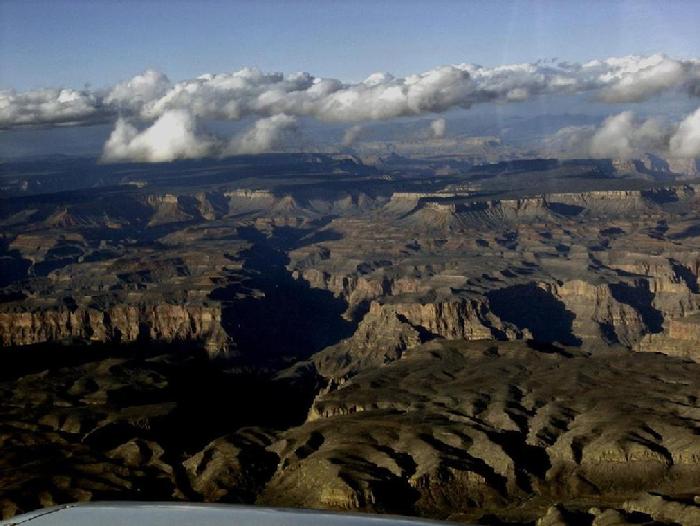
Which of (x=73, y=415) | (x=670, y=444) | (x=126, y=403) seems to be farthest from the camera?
(x=126, y=403)

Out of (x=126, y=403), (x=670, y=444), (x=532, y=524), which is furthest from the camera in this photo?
(x=126, y=403)

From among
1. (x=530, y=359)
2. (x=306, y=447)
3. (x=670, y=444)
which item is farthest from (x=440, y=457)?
(x=530, y=359)

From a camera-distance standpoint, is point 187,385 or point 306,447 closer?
point 306,447

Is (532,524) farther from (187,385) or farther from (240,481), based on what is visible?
(187,385)

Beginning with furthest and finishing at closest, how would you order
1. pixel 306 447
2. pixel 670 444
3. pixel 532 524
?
1. pixel 306 447
2. pixel 670 444
3. pixel 532 524

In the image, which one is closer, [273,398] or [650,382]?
[650,382]

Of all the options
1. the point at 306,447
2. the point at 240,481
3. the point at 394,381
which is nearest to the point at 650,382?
the point at 394,381

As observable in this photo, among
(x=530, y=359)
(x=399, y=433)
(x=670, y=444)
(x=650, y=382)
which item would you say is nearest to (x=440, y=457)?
(x=399, y=433)

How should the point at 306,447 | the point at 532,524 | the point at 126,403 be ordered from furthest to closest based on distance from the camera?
the point at 126,403, the point at 306,447, the point at 532,524

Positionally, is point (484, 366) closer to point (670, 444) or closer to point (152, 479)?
point (670, 444)
